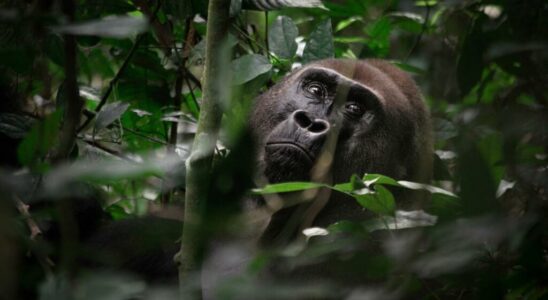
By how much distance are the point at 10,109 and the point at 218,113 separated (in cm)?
166

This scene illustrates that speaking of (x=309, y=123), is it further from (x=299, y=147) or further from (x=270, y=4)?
(x=270, y=4)

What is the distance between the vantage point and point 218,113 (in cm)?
193

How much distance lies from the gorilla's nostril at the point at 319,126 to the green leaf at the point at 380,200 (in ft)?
4.23

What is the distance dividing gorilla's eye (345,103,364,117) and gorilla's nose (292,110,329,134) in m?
0.39

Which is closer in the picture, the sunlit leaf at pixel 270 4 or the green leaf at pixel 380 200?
the green leaf at pixel 380 200

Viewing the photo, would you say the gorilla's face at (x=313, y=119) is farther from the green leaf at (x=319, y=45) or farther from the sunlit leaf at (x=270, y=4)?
the sunlit leaf at (x=270, y=4)

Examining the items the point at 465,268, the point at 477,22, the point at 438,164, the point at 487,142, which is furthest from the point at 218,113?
the point at 438,164

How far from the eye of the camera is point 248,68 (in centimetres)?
325

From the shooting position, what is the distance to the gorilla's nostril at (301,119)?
127 inches

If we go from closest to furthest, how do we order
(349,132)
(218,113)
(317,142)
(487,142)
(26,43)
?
(487,142) < (218,113) < (26,43) < (317,142) < (349,132)

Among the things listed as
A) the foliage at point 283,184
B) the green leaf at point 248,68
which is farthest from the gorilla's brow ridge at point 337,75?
the green leaf at point 248,68

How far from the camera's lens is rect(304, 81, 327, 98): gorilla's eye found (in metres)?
3.62

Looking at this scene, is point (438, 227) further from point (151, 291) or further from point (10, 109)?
point (10, 109)

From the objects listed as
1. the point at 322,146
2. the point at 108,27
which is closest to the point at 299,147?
the point at 322,146
